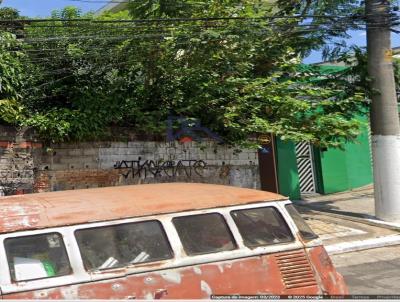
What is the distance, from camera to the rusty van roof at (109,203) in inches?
141

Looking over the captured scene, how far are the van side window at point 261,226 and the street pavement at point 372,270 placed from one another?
10.2 feet

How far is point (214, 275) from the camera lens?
384cm

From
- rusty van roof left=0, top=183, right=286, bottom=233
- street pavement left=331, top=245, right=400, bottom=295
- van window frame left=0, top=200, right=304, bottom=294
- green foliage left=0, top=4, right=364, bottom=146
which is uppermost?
green foliage left=0, top=4, right=364, bottom=146

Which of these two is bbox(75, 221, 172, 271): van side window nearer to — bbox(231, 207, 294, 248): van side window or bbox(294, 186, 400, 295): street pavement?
bbox(231, 207, 294, 248): van side window

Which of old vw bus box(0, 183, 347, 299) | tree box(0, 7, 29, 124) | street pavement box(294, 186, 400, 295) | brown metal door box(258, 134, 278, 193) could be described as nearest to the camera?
old vw bus box(0, 183, 347, 299)

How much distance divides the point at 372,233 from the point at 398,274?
312cm

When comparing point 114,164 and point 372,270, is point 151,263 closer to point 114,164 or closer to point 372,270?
point 372,270

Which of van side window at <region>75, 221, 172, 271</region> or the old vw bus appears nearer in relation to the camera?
the old vw bus

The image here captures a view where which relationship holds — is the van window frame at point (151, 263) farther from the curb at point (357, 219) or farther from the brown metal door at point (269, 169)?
the brown metal door at point (269, 169)

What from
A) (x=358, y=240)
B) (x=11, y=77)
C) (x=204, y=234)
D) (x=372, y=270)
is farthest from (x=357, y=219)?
(x=204, y=234)

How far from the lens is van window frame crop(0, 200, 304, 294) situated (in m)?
3.36

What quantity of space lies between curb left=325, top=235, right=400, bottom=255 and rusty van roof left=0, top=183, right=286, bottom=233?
5.83 metres

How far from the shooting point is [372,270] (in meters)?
8.27

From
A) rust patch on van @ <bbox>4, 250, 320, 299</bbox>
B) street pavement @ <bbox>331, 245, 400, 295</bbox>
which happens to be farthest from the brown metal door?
rust patch on van @ <bbox>4, 250, 320, 299</bbox>
